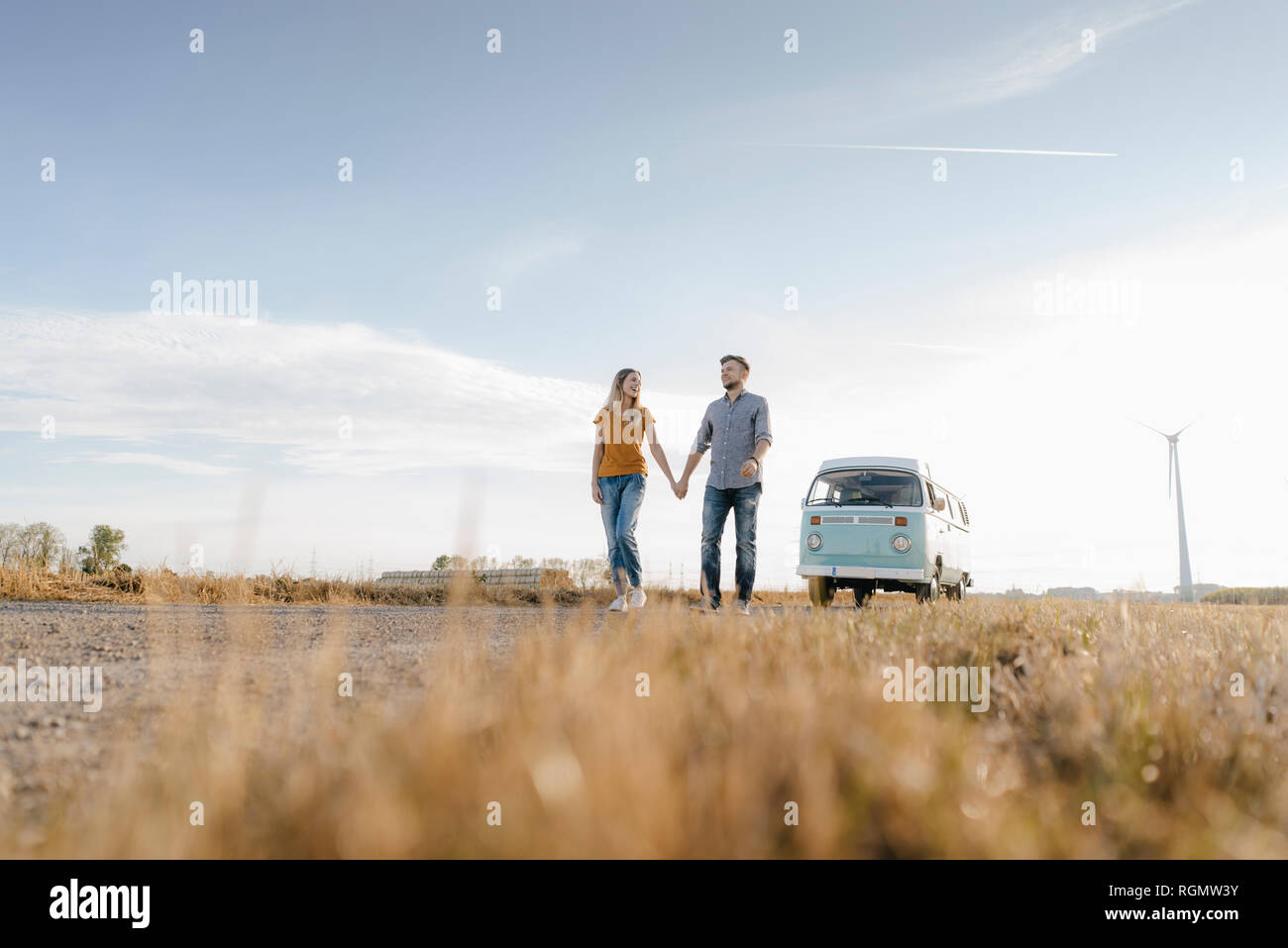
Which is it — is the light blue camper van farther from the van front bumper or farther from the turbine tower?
the turbine tower

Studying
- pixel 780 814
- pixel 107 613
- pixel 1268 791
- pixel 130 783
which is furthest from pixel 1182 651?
pixel 107 613

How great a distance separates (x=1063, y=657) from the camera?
3.65m

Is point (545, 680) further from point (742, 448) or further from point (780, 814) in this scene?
point (742, 448)

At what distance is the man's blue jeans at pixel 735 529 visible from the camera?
7938mm

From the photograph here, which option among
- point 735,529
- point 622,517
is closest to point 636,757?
point 622,517

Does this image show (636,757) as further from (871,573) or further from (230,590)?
(871,573)

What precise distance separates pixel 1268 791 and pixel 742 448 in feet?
20.3

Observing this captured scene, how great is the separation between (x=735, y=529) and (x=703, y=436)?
1135 mm

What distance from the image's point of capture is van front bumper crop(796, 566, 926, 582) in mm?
11070

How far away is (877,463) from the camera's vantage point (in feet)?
39.4

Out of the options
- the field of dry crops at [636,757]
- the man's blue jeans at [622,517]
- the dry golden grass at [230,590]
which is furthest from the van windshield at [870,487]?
the field of dry crops at [636,757]

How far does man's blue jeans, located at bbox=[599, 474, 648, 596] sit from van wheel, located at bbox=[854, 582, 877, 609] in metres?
4.97

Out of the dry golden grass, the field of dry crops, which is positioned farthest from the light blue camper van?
the field of dry crops

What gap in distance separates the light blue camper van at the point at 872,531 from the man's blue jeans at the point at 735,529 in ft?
11.3
